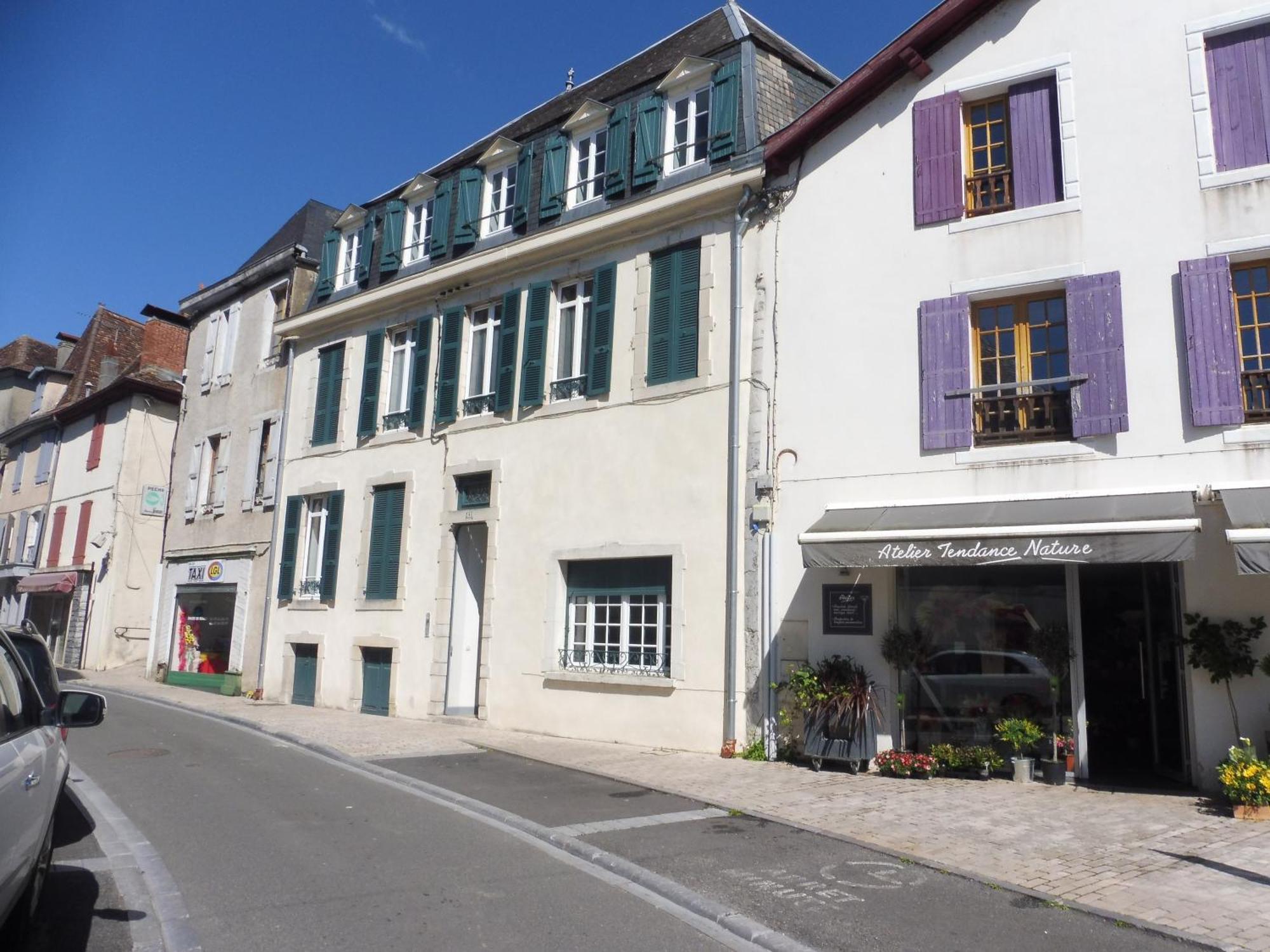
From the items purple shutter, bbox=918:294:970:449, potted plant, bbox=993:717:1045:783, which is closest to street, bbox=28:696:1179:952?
potted plant, bbox=993:717:1045:783

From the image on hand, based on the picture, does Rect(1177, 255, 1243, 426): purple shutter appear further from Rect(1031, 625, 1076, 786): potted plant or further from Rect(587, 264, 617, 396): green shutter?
Rect(587, 264, 617, 396): green shutter

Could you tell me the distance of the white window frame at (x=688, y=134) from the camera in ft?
43.8

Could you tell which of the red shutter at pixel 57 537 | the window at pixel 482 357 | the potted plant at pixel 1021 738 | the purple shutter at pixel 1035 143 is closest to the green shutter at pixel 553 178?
the window at pixel 482 357

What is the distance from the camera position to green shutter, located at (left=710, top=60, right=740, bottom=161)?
12.9m

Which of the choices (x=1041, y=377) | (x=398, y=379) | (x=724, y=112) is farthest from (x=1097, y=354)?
(x=398, y=379)

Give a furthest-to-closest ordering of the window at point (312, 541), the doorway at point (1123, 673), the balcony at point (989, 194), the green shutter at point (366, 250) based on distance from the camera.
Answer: the green shutter at point (366, 250) < the window at point (312, 541) < the balcony at point (989, 194) < the doorway at point (1123, 673)

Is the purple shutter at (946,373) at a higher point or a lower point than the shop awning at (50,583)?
higher

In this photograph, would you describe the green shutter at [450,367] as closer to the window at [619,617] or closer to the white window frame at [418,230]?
the white window frame at [418,230]

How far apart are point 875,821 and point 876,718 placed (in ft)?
8.30

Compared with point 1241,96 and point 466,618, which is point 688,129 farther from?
point 466,618

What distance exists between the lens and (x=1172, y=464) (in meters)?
9.34

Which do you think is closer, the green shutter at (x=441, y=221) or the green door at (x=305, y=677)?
the green shutter at (x=441, y=221)

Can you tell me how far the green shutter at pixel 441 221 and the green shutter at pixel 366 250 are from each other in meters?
1.79

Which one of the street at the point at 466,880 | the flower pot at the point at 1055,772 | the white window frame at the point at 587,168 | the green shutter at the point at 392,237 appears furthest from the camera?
the green shutter at the point at 392,237
